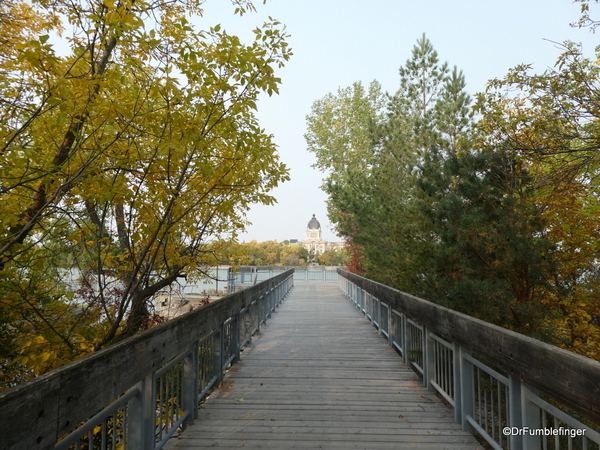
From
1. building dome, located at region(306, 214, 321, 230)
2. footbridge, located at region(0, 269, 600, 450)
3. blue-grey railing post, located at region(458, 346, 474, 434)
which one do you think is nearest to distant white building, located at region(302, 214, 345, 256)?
building dome, located at region(306, 214, 321, 230)

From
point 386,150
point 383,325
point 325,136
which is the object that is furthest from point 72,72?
point 325,136

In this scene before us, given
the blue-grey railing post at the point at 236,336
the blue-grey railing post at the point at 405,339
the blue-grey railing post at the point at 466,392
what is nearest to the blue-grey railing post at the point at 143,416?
the blue-grey railing post at the point at 466,392

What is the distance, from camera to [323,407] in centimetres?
385

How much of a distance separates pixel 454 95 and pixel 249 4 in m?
7.09

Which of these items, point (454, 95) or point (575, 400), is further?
point (454, 95)

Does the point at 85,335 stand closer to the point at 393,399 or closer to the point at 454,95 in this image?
the point at 393,399

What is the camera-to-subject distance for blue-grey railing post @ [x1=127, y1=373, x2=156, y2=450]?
2.41 meters

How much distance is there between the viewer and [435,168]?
8.20m

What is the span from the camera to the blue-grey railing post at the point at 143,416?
7.91 ft

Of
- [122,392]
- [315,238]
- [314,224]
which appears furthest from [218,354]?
[315,238]

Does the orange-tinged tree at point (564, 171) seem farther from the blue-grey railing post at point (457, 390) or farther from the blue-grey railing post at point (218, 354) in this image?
the blue-grey railing post at point (218, 354)

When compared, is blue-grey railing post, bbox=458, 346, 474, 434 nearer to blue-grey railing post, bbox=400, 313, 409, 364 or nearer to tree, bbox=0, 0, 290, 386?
blue-grey railing post, bbox=400, 313, 409, 364

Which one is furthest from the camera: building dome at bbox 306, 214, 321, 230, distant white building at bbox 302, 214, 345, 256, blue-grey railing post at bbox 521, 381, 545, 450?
building dome at bbox 306, 214, 321, 230

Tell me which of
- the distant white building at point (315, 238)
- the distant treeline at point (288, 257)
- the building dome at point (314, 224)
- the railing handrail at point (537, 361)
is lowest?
the distant treeline at point (288, 257)
